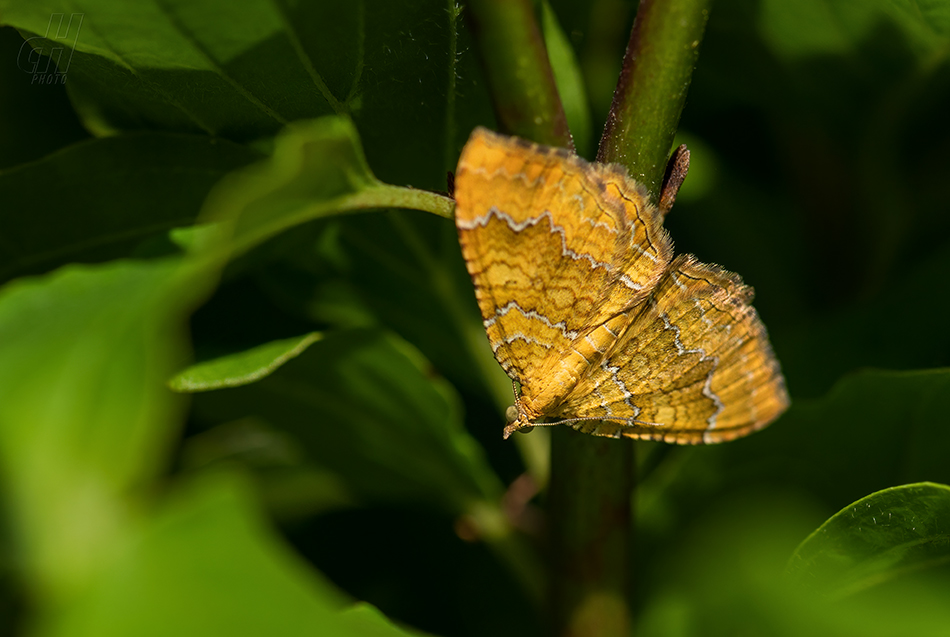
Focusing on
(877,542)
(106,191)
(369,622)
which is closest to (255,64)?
A: (106,191)

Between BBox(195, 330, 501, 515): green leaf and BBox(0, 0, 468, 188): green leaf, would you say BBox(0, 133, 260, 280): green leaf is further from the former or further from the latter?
BBox(195, 330, 501, 515): green leaf

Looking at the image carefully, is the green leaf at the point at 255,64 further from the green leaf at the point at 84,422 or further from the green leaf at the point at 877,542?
the green leaf at the point at 877,542

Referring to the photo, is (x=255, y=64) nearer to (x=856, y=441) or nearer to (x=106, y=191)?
(x=106, y=191)

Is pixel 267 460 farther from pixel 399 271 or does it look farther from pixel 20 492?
pixel 20 492

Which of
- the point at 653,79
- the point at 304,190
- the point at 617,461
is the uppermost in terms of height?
the point at 653,79

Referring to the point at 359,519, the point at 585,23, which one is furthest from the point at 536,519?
the point at 585,23

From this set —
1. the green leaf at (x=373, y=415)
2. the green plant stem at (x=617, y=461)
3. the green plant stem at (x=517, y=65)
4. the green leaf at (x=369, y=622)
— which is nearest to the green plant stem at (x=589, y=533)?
the green plant stem at (x=617, y=461)
